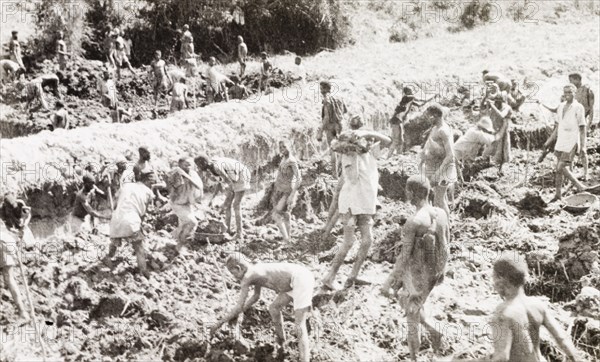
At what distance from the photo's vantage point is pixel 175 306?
8.04 meters

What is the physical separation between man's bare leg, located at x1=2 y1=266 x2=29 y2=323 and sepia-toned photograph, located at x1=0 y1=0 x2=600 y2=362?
0.05ft

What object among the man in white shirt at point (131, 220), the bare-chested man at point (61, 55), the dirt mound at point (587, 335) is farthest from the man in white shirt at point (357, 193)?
the bare-chested man at point (61, 55)

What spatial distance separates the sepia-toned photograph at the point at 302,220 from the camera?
722cm

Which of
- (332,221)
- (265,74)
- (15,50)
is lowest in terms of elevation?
(332,221)

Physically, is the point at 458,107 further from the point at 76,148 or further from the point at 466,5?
the point at 466,5

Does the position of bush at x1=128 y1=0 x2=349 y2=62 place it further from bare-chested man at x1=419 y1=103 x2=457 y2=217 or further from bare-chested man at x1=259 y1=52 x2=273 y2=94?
bare-chested man at x1=419 y1=103 x2=457 y2=217

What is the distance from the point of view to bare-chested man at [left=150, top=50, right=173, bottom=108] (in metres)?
15.9

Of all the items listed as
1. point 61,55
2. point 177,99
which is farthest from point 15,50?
point 177,99

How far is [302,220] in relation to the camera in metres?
10.9

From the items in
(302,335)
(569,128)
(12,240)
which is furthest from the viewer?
(569,128)

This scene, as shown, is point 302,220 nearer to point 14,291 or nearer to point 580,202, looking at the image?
point 580,202

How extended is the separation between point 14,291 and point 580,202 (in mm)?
7823

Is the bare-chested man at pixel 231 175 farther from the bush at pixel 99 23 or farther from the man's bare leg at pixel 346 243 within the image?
the bush at pixel 99 23

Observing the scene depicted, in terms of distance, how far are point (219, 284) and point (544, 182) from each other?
609 cm
